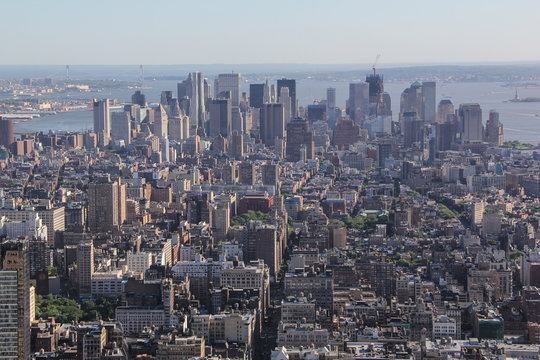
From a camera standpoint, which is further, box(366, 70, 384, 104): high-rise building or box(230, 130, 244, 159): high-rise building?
box(366, 70, 384, 104): high-rise building

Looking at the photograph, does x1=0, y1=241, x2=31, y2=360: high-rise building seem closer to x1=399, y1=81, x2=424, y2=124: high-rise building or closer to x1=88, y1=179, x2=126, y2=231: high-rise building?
x1=88, y1=179, x2=126, y2=231: high-rise building

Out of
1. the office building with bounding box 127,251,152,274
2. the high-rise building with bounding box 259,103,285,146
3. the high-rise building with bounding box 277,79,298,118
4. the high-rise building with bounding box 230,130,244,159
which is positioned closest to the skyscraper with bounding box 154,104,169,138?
the high-rise building with bounding box 259,103,285,146

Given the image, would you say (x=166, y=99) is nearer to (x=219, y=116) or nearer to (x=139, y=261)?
(x=219, y=116)

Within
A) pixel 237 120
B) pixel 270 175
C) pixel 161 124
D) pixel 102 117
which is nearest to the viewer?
pixel 270 175

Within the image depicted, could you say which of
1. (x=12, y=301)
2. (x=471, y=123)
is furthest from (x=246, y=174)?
(x=12, y=301)

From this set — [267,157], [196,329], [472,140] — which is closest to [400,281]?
[196,329]

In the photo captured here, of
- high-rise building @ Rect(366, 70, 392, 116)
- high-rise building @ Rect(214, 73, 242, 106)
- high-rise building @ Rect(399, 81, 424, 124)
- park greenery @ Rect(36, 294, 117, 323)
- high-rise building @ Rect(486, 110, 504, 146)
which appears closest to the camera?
park greenery @ Rect(36, 294, 117, 323)

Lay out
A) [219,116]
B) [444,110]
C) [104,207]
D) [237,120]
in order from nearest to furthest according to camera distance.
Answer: [104,207], [237,120], [219,116], [444,110]
